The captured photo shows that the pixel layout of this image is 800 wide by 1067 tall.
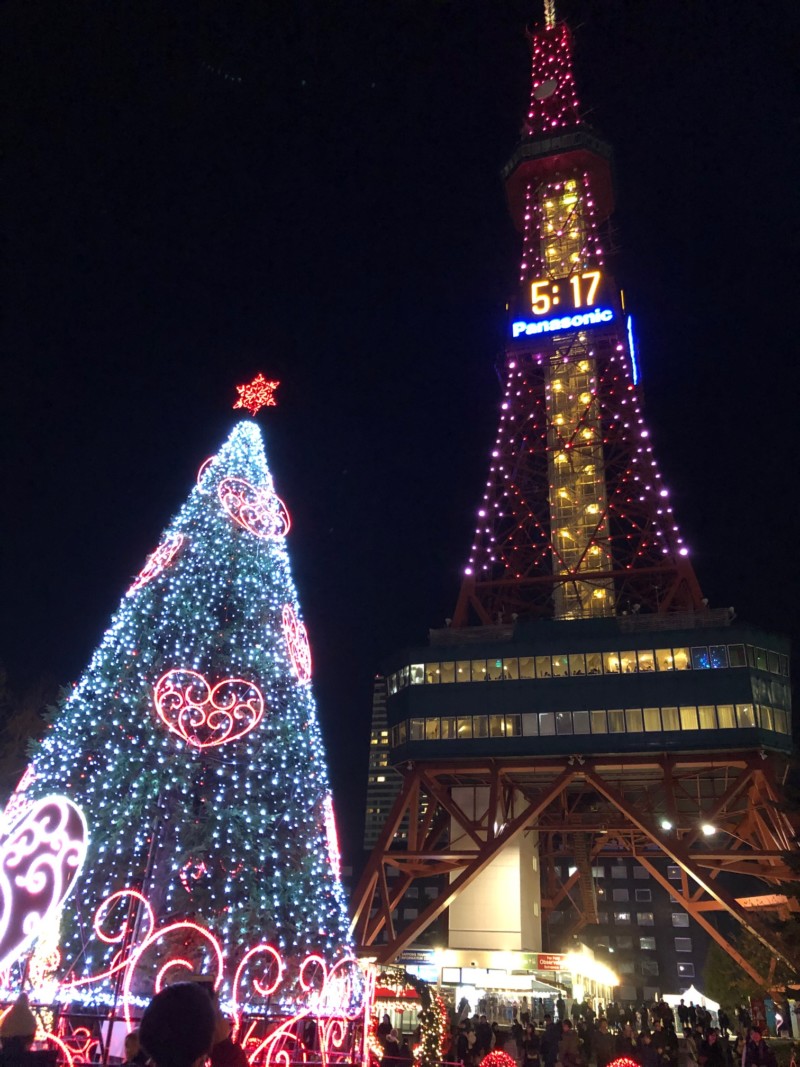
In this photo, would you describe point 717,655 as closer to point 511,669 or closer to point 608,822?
point 511,669

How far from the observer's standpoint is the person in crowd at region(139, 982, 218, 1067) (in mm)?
3057

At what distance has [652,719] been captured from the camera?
37.6 metres

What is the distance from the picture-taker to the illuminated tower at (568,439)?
4681cm

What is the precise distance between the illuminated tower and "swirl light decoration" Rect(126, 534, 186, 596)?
30.5 metres

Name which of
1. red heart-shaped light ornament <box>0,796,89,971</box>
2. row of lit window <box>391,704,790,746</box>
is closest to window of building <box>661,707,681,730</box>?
row of lit window <box>391,704,790,746</box>

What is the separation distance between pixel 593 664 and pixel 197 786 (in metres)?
27.9

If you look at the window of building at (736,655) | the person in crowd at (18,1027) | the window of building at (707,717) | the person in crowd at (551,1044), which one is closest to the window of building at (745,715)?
the window of building at (707,717)

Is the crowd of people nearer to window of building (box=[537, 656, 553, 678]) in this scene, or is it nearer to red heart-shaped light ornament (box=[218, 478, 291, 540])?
red heart-shaped light ornament (box=[218, 478, 291, 540])

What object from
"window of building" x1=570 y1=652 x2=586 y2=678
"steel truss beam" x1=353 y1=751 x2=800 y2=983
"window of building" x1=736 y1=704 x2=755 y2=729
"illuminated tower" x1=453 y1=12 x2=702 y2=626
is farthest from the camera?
"illuminated tower" x1=453 y1=12 x2=702 y2=626

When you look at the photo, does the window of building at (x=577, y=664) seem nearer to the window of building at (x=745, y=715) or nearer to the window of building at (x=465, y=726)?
the window of building at (x=465, y=726)

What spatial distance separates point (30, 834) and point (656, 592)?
134 feet

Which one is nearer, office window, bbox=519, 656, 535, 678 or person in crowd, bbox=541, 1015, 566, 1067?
person in crowd, bbox=541, 1015, 566, 1067

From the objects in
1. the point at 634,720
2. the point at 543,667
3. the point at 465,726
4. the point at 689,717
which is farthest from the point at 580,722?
the point at 465,726

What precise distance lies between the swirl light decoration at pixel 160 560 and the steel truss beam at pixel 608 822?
86.6 ft
